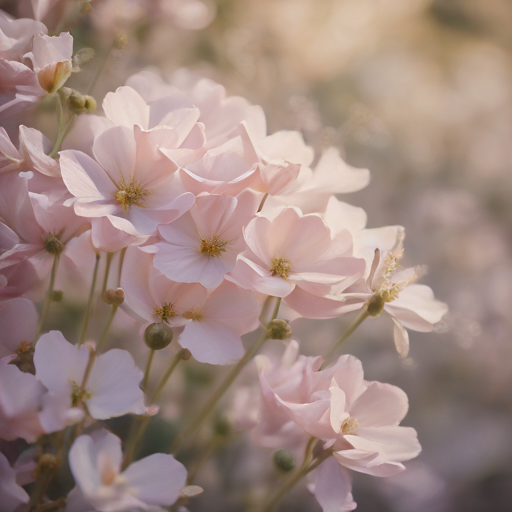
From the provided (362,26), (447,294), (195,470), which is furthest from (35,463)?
(362,26)

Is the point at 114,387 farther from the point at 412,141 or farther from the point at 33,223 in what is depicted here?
the point at 412,141

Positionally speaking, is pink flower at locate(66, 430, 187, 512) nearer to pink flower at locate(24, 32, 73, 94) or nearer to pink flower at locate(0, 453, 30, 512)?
pink flower at locate(0, 453, 30, 512)

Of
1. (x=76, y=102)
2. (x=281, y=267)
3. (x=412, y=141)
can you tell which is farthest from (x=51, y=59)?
(x=412, y=141)

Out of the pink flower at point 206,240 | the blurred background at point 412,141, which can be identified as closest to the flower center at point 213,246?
the pink flower at point 206,240

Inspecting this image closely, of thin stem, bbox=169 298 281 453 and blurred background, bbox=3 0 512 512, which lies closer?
thin stem, bbox=169 298 281 453

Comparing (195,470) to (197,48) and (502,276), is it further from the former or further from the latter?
(502,276)

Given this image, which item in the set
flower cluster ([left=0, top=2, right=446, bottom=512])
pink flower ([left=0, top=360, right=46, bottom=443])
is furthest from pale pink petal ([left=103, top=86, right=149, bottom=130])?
pink flower ([left=0, top=360, right=46, bottom=443])

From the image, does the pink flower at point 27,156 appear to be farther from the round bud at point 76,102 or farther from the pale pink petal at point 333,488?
the pale pink petal at point 333,488
